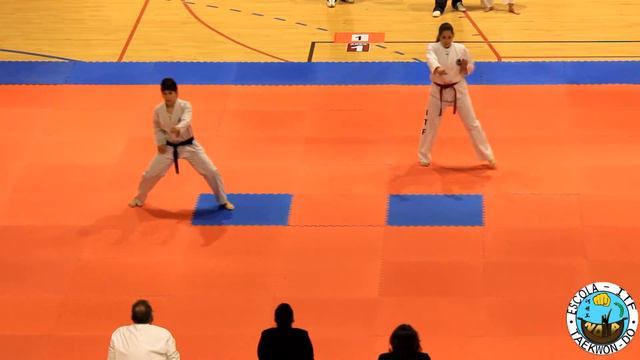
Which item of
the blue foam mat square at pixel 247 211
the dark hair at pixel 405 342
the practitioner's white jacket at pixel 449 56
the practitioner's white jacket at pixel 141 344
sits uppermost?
the practitioner's white jacket at pixel 449 56

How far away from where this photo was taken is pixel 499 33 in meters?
14.7

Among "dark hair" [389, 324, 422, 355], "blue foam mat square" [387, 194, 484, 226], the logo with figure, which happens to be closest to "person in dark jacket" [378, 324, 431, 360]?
"dark hair" [389, 324, 422, 355]

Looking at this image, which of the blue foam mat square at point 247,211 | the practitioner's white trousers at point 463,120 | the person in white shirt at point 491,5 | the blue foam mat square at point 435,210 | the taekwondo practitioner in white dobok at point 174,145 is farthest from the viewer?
the person in white shirt at point 491,5

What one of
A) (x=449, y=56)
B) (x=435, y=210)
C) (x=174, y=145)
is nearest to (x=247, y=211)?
(x=174, y=145)

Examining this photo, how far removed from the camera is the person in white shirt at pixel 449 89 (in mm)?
10461

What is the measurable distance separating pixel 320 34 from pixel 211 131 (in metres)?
3.45

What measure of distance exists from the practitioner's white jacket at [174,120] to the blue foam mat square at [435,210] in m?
2.33

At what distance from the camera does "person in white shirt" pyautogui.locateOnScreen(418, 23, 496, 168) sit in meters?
10.5

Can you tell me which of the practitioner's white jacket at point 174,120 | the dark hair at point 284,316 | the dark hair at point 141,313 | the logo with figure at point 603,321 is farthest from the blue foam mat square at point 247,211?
the dark hair at point 284,316

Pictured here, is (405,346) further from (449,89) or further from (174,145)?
(449,89)

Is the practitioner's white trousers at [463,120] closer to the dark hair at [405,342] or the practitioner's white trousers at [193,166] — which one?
the practitioner's white trousers at [193,166]

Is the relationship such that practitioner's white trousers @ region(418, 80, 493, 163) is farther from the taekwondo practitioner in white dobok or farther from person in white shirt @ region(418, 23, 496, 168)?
the taekwondo practitioner in white dobok

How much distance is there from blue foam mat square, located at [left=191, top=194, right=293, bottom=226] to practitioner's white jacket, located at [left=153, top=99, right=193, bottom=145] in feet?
3.24

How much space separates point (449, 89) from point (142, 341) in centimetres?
508
